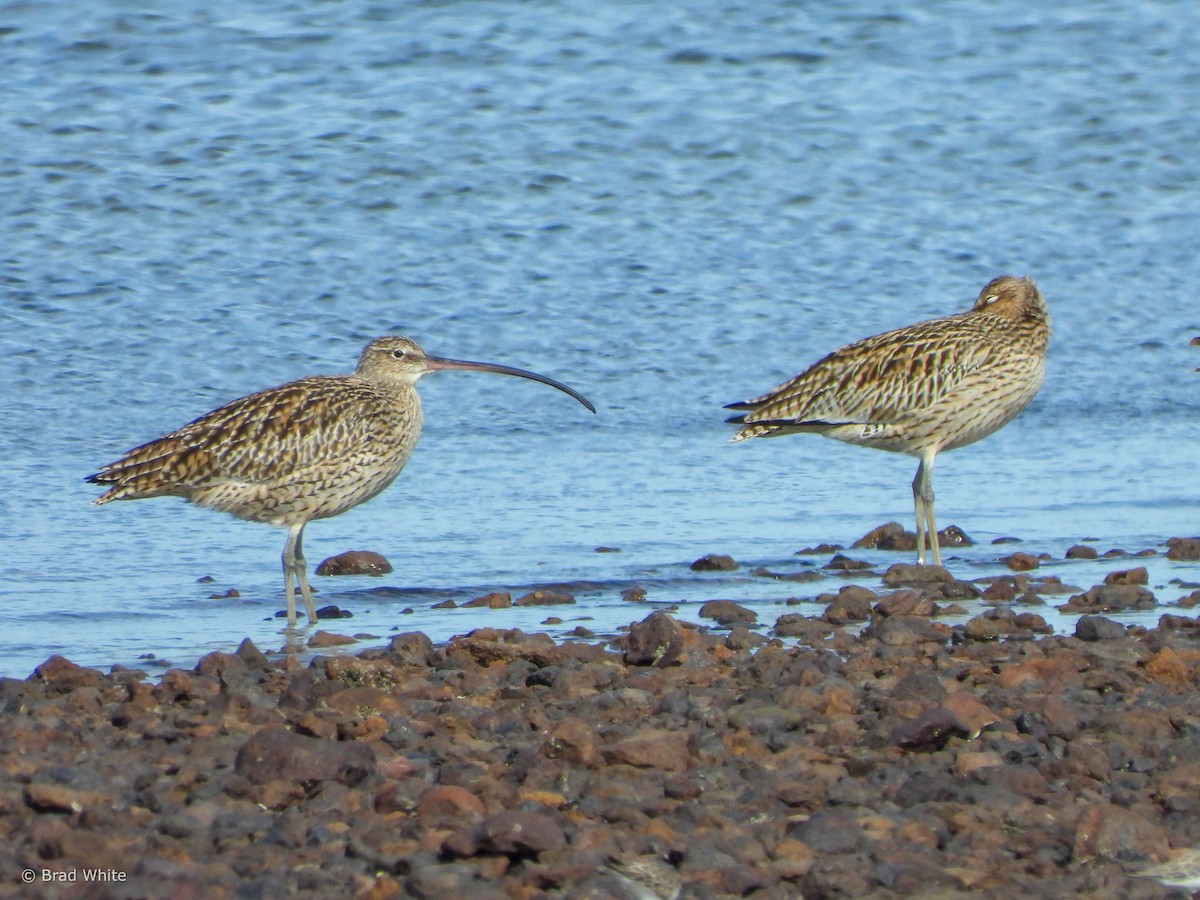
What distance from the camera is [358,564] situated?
10.7 meters

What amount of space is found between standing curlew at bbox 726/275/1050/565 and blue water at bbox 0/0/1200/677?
427mm

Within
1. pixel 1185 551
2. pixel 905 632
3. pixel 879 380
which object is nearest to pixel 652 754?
pixel 905 632

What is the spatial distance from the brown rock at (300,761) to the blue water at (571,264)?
112 inches

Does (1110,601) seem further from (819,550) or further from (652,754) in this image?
(652,754)

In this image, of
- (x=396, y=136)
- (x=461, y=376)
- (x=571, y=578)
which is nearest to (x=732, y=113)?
(x=396, y=136)

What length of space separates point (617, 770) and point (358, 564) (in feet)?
15.4

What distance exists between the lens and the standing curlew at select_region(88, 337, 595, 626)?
10.7 meters

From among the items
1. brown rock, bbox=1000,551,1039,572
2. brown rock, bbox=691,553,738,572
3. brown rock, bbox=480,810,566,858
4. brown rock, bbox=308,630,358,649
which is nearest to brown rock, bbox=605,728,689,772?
brown rock, bbox=480,810,566,858

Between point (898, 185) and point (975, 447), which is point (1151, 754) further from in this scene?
point (898, 185)

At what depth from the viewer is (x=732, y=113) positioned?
68.5 ft

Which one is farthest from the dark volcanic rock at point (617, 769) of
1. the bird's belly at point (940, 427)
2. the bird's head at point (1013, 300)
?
the bird's head at point (1013, 300)

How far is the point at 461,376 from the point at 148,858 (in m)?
9.82

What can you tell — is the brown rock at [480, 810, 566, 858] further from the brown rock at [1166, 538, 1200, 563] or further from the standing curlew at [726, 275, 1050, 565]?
the standing curlew at [726, 275, 1050, 565]

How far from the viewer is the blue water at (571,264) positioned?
11.1m
